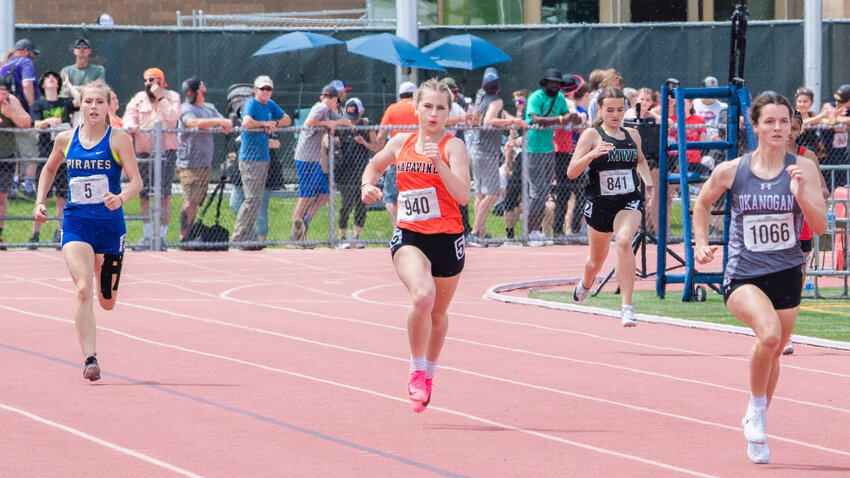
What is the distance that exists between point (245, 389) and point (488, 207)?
11208 millimetres

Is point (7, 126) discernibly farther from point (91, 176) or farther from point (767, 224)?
point (767, 224)

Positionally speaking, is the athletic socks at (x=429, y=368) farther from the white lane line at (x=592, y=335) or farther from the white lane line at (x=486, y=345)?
the white lane line at (x=592, y=335)

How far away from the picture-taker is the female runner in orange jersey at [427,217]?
332 inches

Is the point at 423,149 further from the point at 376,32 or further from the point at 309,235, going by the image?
the point at 376,32

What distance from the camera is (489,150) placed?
789 inches

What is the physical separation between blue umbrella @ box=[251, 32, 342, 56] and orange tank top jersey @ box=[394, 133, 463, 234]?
1369 cm

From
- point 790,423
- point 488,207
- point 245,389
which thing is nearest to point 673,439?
point 790,423

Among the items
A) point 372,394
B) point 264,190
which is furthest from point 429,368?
point 264,190

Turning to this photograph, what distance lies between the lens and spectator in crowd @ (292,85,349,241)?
768 inches

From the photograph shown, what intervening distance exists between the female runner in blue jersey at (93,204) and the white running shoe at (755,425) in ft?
14.9

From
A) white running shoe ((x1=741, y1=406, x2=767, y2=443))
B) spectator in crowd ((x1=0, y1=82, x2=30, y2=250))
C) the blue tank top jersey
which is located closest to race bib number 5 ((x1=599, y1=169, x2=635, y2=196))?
the blue tank top jersey

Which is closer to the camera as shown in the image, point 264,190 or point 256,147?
point 256,147

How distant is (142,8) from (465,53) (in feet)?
42.6

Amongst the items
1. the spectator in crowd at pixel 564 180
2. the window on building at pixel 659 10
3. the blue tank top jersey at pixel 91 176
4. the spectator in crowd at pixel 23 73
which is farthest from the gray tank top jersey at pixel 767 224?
the window on building at pixel 659 10
